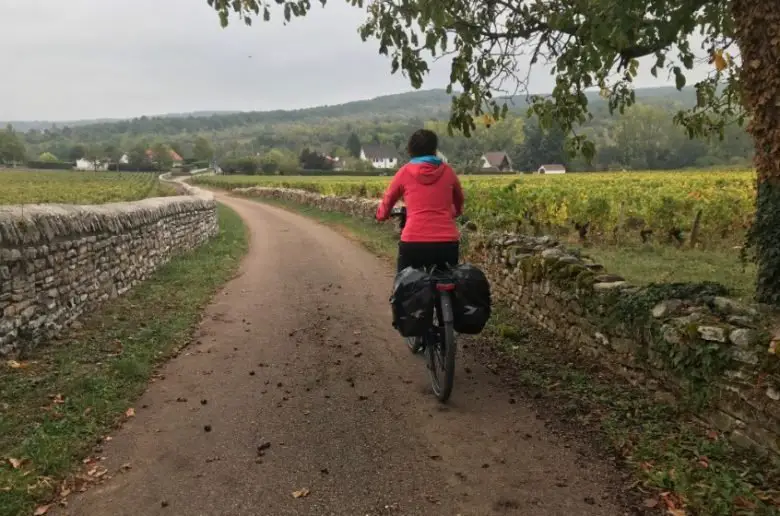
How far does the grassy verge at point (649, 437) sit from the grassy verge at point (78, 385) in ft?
11.2

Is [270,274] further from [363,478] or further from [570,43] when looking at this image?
[363,478]

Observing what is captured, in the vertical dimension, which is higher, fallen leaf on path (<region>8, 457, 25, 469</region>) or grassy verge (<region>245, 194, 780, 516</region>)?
fallen leaf on path (<region>8, 457, 25, 469</region>)

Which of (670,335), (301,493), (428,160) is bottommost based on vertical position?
(301,493)

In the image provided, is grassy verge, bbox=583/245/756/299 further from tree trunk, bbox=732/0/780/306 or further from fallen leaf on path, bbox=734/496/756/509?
fallen leaf on path, bbox=734/496/756/509

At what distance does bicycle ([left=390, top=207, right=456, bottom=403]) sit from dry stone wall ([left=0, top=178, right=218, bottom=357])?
410 centimetres

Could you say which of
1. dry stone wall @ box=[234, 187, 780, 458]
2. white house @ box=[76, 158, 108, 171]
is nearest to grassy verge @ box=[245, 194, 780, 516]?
dry stone wall @ box=[234, 187, 780, 458]

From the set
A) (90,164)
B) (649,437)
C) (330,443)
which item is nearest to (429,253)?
(330,443)

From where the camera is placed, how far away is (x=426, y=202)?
5090 mm

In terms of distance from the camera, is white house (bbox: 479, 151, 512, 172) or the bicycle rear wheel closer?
the bicycle rear wheel

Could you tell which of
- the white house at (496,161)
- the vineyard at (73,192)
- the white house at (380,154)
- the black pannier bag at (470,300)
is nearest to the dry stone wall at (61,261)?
the vineyard at (73,192)

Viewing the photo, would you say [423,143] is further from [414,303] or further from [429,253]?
[414,303]

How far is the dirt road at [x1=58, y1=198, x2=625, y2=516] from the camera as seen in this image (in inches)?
134

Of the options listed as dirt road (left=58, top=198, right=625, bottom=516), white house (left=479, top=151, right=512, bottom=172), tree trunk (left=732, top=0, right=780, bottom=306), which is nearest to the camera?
dirt road (left=58, top=198, right=625, bottom=516)

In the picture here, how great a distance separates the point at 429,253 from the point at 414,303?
1.78 feet
